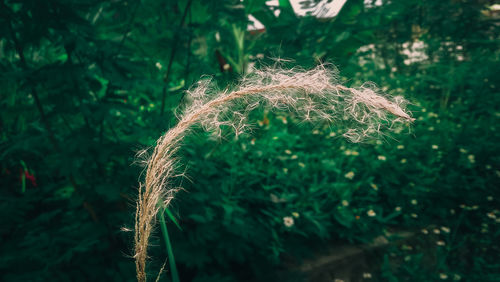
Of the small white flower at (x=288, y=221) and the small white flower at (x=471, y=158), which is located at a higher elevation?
the small white flower at (x=288, y=221)

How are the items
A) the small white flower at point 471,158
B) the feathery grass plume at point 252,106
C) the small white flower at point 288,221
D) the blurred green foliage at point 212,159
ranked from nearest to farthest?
the feathery grass plume at point 252,106 → the blurred green foliage at point 212,159 → the small white flower at point 288,221 → the small white flower at point 471,158

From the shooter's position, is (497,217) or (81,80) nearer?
(81,80)

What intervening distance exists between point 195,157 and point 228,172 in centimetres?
66

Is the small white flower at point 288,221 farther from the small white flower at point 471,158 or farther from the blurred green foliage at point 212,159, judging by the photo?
the small white flower at point 471,158

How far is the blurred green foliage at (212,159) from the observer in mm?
1490

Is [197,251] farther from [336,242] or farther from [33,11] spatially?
[33,11]

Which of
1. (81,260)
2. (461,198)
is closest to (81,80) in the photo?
(81,260)

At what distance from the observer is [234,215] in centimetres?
191

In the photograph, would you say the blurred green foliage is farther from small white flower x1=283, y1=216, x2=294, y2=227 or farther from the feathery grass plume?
the feathery grass plume

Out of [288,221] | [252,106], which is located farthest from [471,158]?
[252,106]

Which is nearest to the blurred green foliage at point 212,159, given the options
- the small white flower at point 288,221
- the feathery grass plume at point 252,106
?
the small white flower at point 288,221

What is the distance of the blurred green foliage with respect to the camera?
4.89ft

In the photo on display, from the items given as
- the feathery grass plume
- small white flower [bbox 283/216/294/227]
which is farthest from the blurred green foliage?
the feathery grass plume

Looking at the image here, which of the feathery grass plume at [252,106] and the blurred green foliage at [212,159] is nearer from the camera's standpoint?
the feathery grass plume at [252,106]
